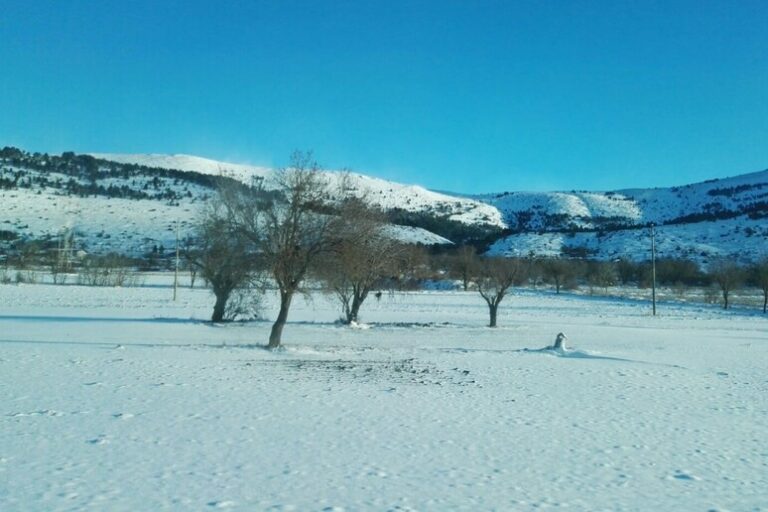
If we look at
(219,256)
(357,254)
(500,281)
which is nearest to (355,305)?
(219,256)

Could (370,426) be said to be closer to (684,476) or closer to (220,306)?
(684,476)

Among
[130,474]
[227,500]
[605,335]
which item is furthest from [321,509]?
[605,335]

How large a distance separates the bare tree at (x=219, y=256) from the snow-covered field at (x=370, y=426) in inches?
170

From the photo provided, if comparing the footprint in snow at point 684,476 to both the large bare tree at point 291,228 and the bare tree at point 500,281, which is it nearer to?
the large bare tree at point 291,228

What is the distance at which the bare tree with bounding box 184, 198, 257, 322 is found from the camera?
28.8 metres

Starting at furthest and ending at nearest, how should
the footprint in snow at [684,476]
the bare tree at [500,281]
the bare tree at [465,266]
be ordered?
the bare tree at [465,266] < the bare tree at [500,281] < the footprint in snow at [684,476]

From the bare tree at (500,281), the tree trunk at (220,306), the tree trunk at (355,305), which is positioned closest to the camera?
the tree trunk at (220,306)

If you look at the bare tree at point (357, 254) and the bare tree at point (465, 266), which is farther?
the bare tree at point (465, 266)

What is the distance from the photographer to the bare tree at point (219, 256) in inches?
1133

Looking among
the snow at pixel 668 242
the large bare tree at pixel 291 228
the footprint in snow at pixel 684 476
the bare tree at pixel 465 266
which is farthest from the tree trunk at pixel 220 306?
the snow at pixel 668 242

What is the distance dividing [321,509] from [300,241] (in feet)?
58.5

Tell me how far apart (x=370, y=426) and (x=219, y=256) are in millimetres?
24003

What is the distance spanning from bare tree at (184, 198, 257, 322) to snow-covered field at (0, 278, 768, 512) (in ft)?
14.2

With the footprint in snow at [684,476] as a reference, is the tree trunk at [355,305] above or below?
above
